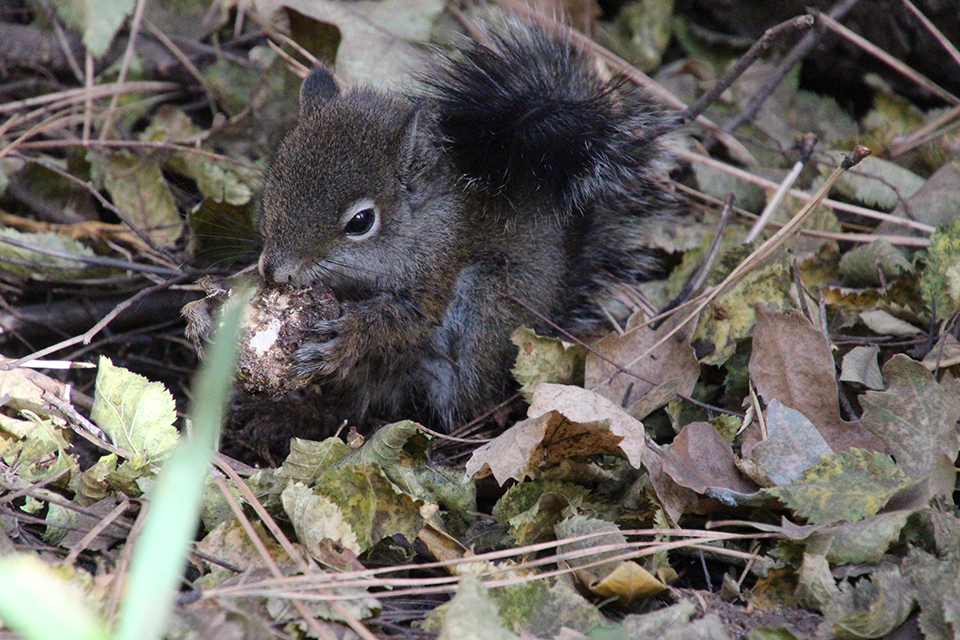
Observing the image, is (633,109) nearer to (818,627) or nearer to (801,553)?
(801,553)

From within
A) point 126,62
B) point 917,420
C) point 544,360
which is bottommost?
point 544,360

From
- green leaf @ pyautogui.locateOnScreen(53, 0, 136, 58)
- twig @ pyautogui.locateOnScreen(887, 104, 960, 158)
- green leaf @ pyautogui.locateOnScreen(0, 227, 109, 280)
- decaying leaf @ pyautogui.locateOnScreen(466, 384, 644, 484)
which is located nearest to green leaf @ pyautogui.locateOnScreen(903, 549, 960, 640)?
decaying leaf @ pyautogui.locateOnScreen(466, 384, 644, 484)

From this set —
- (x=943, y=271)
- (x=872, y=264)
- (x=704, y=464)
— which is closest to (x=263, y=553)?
(x=704, y=464)

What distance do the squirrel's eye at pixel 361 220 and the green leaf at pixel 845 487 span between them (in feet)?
4.54

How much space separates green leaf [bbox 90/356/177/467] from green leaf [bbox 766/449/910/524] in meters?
1.59

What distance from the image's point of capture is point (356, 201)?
102 inches

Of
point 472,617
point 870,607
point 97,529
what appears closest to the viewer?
point 472,617

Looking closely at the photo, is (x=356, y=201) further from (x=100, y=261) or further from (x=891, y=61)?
(x=891, y=61)

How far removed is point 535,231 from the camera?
9.46 feet

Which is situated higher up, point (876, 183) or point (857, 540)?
point (876, 183)

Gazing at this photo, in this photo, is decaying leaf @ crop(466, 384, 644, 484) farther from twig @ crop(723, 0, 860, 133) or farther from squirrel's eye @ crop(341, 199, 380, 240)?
twig @ crop(723, 0, 860, 133)

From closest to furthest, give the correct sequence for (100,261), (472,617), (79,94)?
(472,617) → (100,261) → (79,94)

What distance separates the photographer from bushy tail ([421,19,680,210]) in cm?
265

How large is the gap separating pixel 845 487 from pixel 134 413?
6.14 ft
